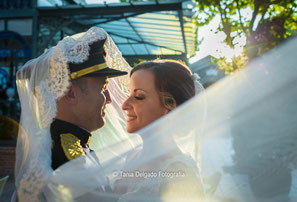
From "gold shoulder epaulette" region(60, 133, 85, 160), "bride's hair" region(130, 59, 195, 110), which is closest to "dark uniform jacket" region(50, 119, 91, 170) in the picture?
"gold shoulder epaulette" region(60, 133, 85, 160)

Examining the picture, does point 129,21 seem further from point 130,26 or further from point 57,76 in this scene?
point 57,76

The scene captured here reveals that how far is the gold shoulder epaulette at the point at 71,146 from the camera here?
5.08ft

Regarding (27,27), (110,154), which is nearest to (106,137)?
(110,154)

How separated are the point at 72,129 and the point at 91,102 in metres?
0.20

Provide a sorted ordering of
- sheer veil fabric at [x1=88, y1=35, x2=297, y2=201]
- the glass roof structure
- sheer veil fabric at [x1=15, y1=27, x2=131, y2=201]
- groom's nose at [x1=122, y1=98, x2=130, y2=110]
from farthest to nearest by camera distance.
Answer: the glass roof structure
sheer veil fabric at [x1=88, y1=35, x2=297, y2=201]
groom's nose at [x1=122, y1=98, x2=130, y2=110]
sheer veil fabric at [x1=15, y1=27, x2=131, y2=201]

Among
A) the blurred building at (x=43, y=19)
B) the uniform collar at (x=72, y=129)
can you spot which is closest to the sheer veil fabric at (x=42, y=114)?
the uniform collar at (x=72, y=129)

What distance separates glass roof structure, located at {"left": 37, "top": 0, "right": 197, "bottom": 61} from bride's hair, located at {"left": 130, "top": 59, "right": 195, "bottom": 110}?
2876 millimetres

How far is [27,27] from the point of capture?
8.00 metres

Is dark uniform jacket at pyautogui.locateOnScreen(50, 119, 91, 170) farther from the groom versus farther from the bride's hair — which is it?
the bride's hair

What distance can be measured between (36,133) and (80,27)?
912 centimetres

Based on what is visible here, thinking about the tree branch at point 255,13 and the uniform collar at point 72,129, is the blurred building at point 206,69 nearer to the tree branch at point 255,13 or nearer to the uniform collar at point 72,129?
the tree branch at point 255,13

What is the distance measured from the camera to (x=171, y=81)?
209cm

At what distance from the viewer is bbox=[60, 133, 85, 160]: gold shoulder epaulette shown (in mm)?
1549

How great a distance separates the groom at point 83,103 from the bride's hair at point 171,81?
335mm
